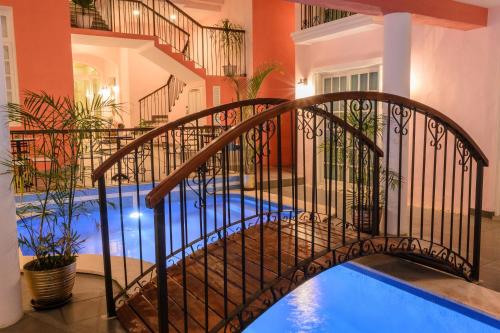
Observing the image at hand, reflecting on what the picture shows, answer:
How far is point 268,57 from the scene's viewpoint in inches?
413

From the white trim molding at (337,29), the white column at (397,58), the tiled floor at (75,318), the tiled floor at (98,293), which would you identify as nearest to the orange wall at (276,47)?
the white trim molding at (337,29)

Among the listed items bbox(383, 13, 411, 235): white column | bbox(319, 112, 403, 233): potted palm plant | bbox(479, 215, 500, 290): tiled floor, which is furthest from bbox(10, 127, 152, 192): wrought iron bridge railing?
bbox(479, 215, 500, 290): tiled floor

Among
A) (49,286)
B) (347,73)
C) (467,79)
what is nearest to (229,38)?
(347,73)

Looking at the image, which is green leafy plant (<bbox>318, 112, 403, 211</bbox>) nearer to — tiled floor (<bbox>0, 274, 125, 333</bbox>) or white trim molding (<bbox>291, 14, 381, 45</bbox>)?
tiled floor (<bbox>0, 274, 125, 333</bbox>)

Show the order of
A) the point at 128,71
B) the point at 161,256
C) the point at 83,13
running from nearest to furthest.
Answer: the point at 161,256, the point at 83,13, the point at 128,71

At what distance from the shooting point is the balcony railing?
26.0 ft

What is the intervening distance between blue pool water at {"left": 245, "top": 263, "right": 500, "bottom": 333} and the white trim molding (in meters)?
4.18

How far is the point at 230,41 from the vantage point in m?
10.5

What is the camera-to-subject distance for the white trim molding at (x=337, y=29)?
21.6ft

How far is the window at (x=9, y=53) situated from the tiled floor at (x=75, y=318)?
5.65m

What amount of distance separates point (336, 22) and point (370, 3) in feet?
10.0

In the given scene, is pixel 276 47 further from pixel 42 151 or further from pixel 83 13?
A: pixel 42 151

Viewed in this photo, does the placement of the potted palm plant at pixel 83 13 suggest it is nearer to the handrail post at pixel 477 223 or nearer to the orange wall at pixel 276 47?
the orange wall at pixel 276 47

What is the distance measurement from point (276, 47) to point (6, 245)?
9.01m
